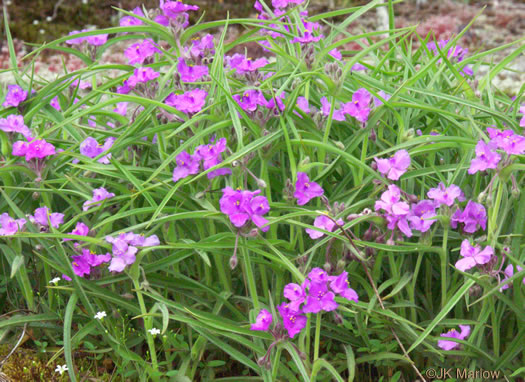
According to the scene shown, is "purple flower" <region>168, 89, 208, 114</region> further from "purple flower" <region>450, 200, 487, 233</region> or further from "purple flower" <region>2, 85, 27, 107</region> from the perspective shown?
"purple flower" <region>450, 200, 487, 233</region>

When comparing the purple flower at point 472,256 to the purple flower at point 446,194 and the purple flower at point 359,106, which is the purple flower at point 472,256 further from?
the purple flower at point 359,106

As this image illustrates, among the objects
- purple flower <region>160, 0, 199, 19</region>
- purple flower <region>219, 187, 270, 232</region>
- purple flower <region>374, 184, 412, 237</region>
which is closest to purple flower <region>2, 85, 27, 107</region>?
purple flower <region>160, 0, 199, 19</region>

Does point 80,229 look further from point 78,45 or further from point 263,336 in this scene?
point 78,45

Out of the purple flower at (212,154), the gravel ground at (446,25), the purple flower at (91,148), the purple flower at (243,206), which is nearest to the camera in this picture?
the purple flower at (243,206)

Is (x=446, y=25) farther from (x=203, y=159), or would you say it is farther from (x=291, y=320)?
(x=291, y=320)

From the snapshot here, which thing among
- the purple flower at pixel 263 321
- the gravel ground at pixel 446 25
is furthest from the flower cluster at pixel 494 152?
the gravel ground at pixel 446 25

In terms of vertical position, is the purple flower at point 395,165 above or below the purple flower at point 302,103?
below
